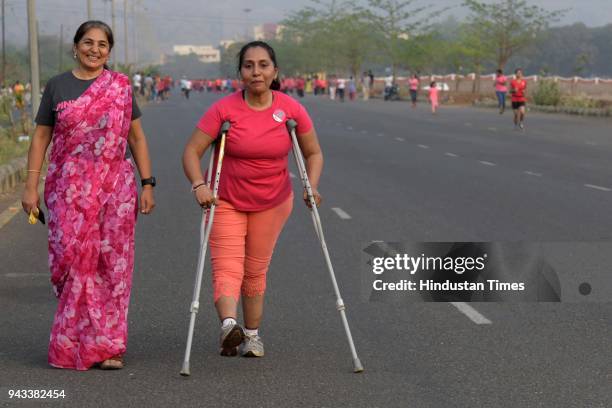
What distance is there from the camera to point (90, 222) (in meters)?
7.09

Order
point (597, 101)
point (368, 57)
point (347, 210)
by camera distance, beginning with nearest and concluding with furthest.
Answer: point (347, 210) → point (597, 101) → point (368, 57)

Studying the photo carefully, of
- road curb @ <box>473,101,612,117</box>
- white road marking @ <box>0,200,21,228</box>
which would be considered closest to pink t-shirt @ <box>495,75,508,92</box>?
road curb @ <box>473,101,612,117</box>

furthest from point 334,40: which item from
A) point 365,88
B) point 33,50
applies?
point 33,50

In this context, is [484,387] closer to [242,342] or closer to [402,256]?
[242,342]

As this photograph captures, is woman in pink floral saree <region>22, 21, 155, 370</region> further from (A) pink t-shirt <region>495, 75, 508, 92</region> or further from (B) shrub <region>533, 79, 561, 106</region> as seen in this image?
(B) shrub <region>533, 79, 561, 106</region>

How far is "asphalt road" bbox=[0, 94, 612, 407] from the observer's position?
6.66 metres

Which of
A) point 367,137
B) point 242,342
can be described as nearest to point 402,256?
point 242,342

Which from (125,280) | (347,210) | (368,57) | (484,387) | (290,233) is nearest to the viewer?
(484,387)

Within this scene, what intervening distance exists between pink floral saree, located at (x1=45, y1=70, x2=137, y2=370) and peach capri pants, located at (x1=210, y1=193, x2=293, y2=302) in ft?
1.57

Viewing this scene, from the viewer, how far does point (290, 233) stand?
45.2 ft

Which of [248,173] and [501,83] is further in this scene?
[501,83]

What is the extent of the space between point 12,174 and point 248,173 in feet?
42.2

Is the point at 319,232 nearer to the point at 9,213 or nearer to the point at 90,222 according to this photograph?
the point at 90,222

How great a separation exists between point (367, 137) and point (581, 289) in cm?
2510
